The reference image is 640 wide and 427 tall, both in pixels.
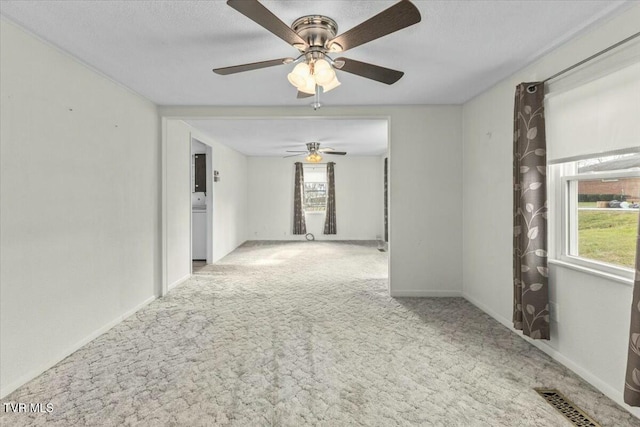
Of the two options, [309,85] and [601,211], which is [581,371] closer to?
[601,211]

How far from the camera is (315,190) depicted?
8.66 m

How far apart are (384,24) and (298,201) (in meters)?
7.01

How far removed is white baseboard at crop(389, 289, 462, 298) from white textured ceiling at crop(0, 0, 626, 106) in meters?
2.32

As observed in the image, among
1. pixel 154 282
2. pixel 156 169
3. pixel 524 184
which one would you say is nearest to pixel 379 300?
pixel 524 184

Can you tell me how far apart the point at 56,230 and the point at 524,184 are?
3.54 m

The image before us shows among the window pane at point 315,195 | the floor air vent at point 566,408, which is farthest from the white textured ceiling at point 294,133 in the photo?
the floor air vent at point 566,408

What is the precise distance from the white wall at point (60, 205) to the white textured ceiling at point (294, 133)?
1.57 meters

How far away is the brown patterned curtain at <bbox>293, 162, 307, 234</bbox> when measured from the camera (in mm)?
8453

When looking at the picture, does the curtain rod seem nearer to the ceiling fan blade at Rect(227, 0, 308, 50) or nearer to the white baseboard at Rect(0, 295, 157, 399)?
the ceiling fan blade at Rect(227, 0, 308, 50)

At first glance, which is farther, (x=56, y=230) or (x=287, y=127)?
(x=287, y=127)

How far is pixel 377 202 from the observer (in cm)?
849

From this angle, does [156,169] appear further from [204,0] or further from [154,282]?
[204,0]

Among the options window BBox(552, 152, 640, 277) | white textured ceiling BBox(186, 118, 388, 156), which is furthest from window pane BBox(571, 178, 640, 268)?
white textured ceiling BBox(186, 118, 388, 156)

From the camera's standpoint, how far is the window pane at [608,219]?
195cm
